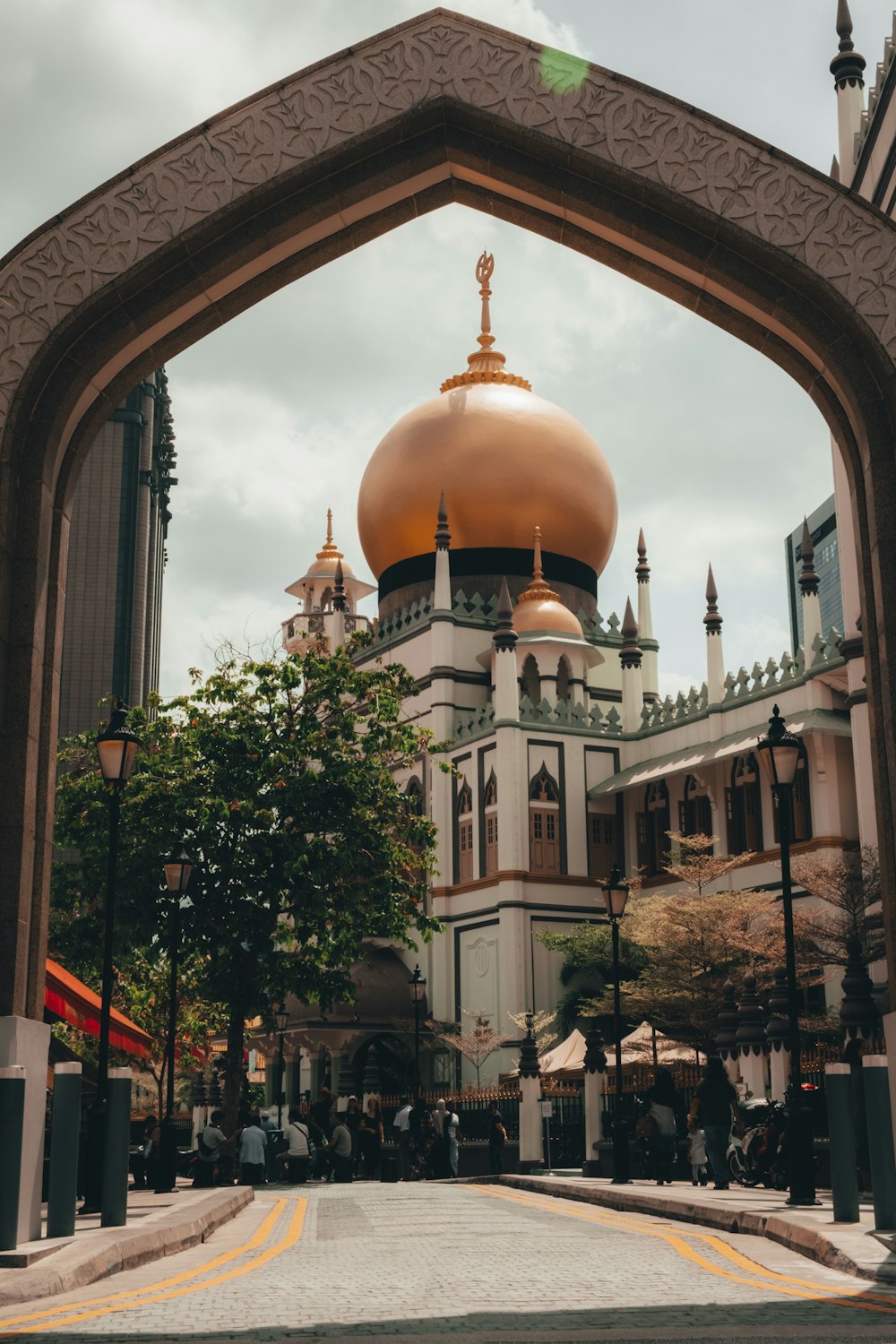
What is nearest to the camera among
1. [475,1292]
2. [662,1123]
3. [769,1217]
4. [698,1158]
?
[475,1292]

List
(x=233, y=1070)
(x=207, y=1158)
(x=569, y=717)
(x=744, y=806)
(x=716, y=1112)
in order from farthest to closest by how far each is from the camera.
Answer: (x=569, y=717) < (x=744, y=806) < (x=233, y=1070) < (x=207, y=1158) < (x=716, y=1112)

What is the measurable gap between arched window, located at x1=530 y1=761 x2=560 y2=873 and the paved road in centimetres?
3016

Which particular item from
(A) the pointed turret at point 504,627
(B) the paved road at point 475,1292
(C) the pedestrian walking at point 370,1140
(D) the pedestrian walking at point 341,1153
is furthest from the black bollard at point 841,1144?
(A) the pointed turret at point 504,627

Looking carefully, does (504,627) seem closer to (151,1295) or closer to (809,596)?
(809,596)

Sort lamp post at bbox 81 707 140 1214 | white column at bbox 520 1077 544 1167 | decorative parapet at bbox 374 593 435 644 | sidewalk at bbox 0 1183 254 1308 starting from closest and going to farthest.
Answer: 1. sidewalk at bbox 0 1183 254 1308
2. lamp post at bbox 81 707 140 1214
3. white column at bbox 520 1077 544 1167
4. decorative parapet at bbox 374 593 435 644

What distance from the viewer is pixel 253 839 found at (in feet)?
84.3

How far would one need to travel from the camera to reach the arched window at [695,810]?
4194cm

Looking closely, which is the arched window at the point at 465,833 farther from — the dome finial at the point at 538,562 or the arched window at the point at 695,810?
the dome finial at the point at 538,562

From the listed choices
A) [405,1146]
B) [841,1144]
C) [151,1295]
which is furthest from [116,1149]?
[405,1146]

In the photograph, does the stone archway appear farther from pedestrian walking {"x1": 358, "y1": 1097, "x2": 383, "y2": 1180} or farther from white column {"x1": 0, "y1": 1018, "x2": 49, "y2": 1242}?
pedestrian walking {"x1": 358, "y1": 1097, "x2": 383, "y2": 1180}

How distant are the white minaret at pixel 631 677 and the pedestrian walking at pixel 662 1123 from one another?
2457 cm

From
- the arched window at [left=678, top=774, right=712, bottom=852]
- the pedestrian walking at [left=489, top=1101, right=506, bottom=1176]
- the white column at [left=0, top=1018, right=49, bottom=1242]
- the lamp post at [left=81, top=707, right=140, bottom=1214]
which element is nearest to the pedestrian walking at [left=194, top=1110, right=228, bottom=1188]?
the lamp post at [left=81, top=707, right=140, bottom=1214]

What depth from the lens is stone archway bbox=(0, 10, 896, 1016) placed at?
428 inches

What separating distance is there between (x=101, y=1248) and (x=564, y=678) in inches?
1541
